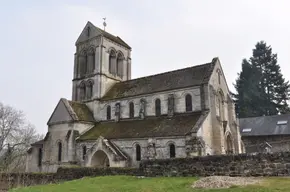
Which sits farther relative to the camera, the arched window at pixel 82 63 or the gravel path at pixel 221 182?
the arched window at pixel 82 63

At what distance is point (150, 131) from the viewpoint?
29.5 meters

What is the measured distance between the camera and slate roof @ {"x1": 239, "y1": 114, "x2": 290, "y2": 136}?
137 feet

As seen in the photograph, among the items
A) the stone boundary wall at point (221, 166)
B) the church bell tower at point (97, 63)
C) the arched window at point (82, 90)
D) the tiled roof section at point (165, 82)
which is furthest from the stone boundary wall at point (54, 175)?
the arched window at point (82, 90)

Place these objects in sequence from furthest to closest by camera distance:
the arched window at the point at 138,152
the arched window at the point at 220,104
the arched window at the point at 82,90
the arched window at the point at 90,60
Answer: the arched window at the point at 90,60 < the arched window at the point at 82,90 < the arched window at the point at 220,104 < the arched window at the point at 138,152

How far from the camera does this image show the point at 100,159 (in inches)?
1218

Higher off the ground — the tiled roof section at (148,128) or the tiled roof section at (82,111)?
the tiled roof section at (82,111)

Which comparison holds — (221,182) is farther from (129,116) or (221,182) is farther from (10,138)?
(10,138)

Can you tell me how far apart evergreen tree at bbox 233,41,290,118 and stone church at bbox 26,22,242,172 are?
30502 millimetres

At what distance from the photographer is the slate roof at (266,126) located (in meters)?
41.7

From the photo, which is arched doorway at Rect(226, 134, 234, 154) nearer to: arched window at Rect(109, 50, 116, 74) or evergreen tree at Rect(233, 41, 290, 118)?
arched window at Rect(109, 50, 116, 74)

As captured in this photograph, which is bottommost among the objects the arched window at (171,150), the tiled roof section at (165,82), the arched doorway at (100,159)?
the arched doorway at (100,159)

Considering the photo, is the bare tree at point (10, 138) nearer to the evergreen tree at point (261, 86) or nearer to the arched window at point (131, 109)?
the arched window at point (131, 109)

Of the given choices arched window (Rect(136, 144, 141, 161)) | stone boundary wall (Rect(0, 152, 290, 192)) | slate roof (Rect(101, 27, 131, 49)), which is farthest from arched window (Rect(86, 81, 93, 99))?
stone boundary wall (Rect(0, 152, 290, 192))

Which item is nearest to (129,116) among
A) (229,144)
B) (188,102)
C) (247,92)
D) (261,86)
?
(188,102)
